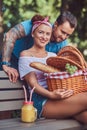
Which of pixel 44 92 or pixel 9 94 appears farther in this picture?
pixel 9 94

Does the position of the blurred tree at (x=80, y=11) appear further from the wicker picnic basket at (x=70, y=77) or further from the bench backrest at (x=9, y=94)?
the wicker picnic basket at (x=70, y=77)

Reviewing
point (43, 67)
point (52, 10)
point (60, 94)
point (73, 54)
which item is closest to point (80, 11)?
point (52, 10)

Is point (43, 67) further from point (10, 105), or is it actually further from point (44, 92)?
point (10, 105)

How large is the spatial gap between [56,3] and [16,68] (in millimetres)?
5750

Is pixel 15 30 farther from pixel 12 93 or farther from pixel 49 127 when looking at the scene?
pixel 49 127

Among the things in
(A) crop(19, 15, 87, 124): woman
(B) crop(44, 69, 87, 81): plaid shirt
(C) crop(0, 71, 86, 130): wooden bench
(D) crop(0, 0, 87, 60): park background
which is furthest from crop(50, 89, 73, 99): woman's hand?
(D) crop(0, 0, 87, 60): park background

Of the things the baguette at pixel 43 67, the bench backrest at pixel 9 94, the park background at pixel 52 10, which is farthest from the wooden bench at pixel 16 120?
the park background at pixel 52 10

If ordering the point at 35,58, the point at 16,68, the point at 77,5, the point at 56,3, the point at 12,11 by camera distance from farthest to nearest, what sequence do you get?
the point at 12,11
the point at 56,3
the point at 77,5
the point at 16,68
the point at 35,58

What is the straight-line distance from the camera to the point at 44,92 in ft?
11.8

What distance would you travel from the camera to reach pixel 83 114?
11.9 feet

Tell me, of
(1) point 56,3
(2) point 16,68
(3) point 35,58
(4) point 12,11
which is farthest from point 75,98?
(4) point 12,11

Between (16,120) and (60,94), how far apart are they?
0.47 meters

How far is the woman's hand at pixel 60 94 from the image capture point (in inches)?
138

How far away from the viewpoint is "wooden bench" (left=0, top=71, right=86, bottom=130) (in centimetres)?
337
